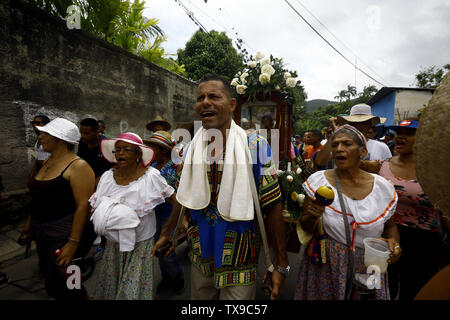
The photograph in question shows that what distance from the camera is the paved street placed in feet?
9.04

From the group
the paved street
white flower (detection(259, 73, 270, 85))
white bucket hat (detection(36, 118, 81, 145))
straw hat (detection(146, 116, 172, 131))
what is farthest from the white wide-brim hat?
straw hat (detection(146, 116, 172, 131))

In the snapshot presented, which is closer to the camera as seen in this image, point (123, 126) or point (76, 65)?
point (76, 65)

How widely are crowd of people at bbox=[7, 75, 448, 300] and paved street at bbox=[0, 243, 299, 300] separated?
0.80m

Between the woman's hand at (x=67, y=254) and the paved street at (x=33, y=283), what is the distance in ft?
3.50

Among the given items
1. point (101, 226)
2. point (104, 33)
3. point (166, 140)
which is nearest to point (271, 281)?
point (101, 226)

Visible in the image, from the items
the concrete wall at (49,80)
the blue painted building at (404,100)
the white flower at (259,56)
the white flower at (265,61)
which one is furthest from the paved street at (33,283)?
the blue painted building at (404,100)

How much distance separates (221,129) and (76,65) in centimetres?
470

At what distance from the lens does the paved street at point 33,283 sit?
2754 mm

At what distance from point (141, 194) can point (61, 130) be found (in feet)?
3.47

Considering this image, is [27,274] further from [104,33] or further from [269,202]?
[104,33]

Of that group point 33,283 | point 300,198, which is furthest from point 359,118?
point 33,283

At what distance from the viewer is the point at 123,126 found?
20.0ft

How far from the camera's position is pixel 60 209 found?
2.16 meters
